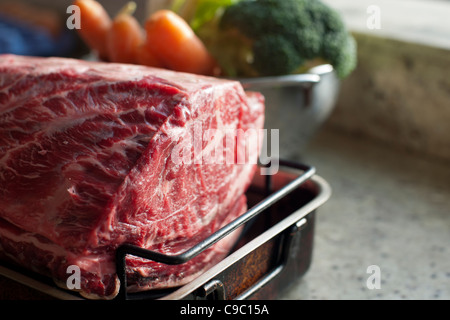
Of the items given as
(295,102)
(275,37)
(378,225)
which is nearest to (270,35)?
(275,37)

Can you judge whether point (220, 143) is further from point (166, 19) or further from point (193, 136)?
point (166, 19)

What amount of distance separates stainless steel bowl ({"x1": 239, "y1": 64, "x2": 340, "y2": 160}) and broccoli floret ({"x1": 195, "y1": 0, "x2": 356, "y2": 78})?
0.04 m

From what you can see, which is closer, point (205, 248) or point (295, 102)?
point (205, 248)

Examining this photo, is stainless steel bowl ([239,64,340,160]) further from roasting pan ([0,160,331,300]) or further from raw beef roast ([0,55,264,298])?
raw beef roast ([0,55,264,298])

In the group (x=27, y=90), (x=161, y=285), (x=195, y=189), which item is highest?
(x=27, y=90)

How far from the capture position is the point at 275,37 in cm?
126

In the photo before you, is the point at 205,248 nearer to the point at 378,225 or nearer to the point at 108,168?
the point at 108,168

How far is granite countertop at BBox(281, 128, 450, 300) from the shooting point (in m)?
1.06

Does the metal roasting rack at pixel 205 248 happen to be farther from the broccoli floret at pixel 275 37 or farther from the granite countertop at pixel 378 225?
the broccoli floret at pixel 275 37

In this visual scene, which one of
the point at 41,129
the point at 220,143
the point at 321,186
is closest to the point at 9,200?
the point at 41,129

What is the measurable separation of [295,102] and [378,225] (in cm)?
33

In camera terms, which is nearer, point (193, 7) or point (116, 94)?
point (116, 94)
